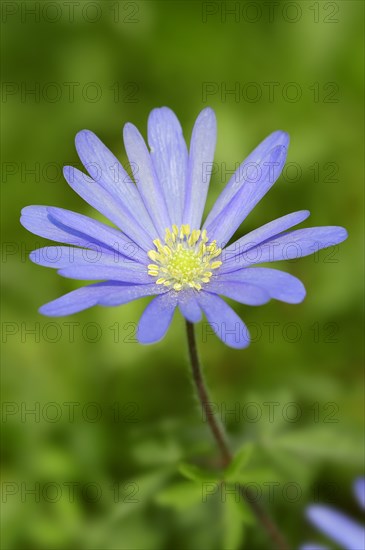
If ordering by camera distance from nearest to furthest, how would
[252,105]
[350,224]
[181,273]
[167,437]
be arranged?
1. [181,273]
2. [167,437]
3. [350,224]
4. [252,105]

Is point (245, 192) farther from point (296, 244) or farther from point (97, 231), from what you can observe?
point (97, 231)

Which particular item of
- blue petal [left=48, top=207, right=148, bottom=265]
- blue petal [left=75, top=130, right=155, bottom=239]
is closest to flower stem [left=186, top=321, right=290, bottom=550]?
blue petal [left=48, top=207, right=148, bottom=265]

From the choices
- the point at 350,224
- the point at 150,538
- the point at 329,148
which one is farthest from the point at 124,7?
the point at 150,538

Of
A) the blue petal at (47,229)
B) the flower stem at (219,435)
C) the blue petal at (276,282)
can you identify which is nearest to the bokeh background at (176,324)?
the flower stem at (219,435)

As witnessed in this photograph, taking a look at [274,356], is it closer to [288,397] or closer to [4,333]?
[288,397]

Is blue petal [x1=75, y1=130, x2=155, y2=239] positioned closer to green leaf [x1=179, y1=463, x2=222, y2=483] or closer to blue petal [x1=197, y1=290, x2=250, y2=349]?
blue petal [x1=197, y1=290, x2=250, y2=349]
